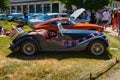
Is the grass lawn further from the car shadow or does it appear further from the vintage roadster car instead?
the vintage roadster car

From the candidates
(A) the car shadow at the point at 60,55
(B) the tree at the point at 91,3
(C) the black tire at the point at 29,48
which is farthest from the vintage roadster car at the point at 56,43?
(B) the tree at the point at 91,3

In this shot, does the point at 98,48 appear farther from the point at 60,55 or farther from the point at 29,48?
the point at 29,48

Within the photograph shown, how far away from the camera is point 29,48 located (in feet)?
42.4

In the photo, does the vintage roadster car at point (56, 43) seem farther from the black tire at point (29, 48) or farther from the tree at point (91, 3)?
the tree at point (91, 3)

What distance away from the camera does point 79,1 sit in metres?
36.7

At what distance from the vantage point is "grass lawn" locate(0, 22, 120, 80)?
9680 millimetres

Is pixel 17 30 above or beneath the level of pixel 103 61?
above

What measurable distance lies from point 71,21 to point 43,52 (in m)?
6.95

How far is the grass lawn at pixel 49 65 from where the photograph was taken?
9.68 metres

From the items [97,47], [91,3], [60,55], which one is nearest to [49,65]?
[60,55]

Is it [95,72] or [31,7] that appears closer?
[95,72]

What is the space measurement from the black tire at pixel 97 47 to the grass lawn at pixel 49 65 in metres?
0.20

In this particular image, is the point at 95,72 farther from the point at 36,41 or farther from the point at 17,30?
the point at 17,30

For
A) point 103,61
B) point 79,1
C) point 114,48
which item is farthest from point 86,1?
point 103,61
